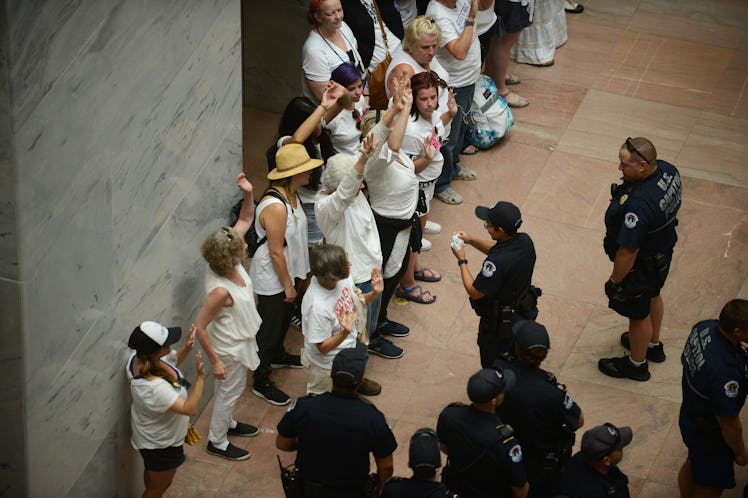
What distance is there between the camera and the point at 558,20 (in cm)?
1095

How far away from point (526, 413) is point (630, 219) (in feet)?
6.02

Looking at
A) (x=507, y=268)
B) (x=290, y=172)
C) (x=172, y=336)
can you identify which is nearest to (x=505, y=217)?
(x=507, y=268)

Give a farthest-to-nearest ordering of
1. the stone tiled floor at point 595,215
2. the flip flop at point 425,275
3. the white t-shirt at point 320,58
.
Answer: the flip flop at point 425,275
the white t-shirt at point 320,58
the stone tiled floor at point 595,215

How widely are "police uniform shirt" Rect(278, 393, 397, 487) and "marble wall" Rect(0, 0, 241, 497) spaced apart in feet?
3.80

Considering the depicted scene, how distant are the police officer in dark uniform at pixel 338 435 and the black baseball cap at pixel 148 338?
2.68ft

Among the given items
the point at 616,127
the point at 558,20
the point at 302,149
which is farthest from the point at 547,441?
the point at 558,20

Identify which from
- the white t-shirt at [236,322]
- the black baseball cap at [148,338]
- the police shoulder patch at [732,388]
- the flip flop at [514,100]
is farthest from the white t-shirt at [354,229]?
the flip flop at [514,100]

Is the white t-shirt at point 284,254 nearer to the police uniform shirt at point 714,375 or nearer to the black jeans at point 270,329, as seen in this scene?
the black jeans at point 270,329

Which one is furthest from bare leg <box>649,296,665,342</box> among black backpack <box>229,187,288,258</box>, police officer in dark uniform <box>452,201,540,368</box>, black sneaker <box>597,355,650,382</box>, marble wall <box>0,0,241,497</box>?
marble wall <box>0,0,241,497</box>

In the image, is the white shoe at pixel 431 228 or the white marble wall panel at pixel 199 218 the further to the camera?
the white shoe at pixel 431 228

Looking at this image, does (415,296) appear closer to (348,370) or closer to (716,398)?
(716,398)

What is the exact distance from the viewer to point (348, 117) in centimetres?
736

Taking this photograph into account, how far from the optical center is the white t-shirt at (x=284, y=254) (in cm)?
637

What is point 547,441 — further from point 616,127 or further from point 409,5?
point 616,127
